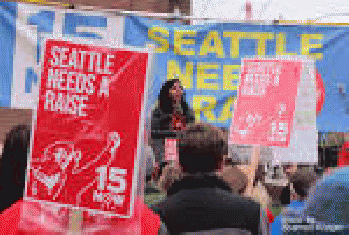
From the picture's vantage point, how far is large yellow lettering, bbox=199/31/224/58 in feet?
13.0

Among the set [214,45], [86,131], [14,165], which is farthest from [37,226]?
[214,45]

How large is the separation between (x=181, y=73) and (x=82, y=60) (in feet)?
5.81

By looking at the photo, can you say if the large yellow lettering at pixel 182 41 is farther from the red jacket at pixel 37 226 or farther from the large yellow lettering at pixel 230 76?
the red jacket at pixel 37 226

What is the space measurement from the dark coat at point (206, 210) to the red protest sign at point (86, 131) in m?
0.25

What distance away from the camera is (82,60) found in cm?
227

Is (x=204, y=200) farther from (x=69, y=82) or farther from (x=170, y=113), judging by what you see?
(x=170, y=113)

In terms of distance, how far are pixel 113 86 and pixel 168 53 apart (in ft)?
5.78

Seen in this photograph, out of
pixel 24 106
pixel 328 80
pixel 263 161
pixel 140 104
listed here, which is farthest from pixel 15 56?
pixel 328 80

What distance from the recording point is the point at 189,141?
2262 mm

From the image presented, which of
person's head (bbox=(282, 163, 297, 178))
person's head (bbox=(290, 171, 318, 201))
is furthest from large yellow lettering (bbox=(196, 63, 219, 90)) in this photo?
person's head (bbox=(290, 171, 318, 201))

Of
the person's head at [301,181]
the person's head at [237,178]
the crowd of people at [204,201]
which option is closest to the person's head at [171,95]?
the person's head at [237,178]

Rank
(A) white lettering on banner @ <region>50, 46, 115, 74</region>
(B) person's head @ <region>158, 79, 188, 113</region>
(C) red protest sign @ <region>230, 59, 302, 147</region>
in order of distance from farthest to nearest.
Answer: (B) person's head @ <region>158, 79, 188, 113</region> < (C) red protest sign @ <region>230, 59, 302, 147</region> < (A) white lettering on banner @ <region>50, 46, 115, 74</region>

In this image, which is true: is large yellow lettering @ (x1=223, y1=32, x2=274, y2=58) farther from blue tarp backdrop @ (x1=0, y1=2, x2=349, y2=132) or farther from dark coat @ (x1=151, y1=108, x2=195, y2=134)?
dark coat @ (x1=151, y1=108, x2=195, y2=134)

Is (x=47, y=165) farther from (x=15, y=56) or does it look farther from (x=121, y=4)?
(x=121, y=4)
